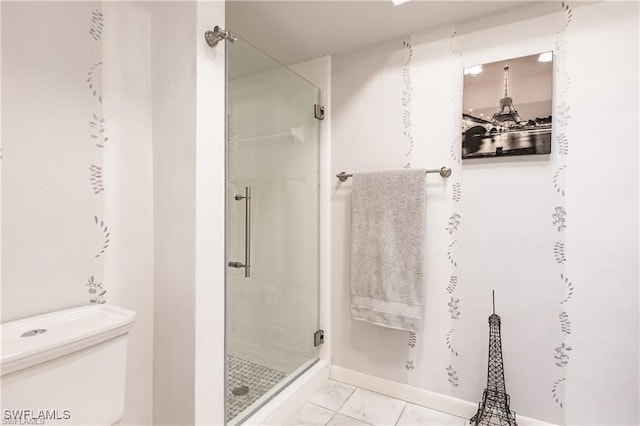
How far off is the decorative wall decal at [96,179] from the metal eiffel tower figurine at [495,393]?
1869 millimetres

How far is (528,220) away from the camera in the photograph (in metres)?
1.57

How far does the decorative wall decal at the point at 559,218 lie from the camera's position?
58.9 inches

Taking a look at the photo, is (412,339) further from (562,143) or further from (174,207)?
(174,207)

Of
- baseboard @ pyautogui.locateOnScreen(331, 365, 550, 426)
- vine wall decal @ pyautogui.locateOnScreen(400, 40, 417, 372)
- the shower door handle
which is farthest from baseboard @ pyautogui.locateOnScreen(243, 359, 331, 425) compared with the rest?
the shower door handle

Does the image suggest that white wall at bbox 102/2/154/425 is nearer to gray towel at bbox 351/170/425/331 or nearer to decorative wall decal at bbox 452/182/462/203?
gray towel at bbox 351/170/425/331

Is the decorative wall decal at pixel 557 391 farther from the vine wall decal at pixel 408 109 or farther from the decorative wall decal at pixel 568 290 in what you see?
the vine wall decal at pixel 408 109

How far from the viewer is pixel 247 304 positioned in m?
1.68

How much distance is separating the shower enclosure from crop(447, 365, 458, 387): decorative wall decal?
2.77ft

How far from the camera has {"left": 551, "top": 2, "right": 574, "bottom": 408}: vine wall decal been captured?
4.88ft

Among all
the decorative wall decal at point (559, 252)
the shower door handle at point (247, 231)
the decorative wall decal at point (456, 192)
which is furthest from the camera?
the decorative wall decal at point (456, 192)

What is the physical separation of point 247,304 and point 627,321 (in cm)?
178

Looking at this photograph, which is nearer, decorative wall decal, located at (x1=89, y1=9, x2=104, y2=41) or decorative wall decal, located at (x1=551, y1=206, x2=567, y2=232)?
decorative wall decal, located at (x1=89, y1=9, x2=104, y2=41)

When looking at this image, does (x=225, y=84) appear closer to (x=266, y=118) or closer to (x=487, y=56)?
(x=266, y=118)

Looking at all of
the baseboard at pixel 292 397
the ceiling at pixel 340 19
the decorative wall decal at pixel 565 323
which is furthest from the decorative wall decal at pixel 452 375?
the ceiling at pixel 340 19
